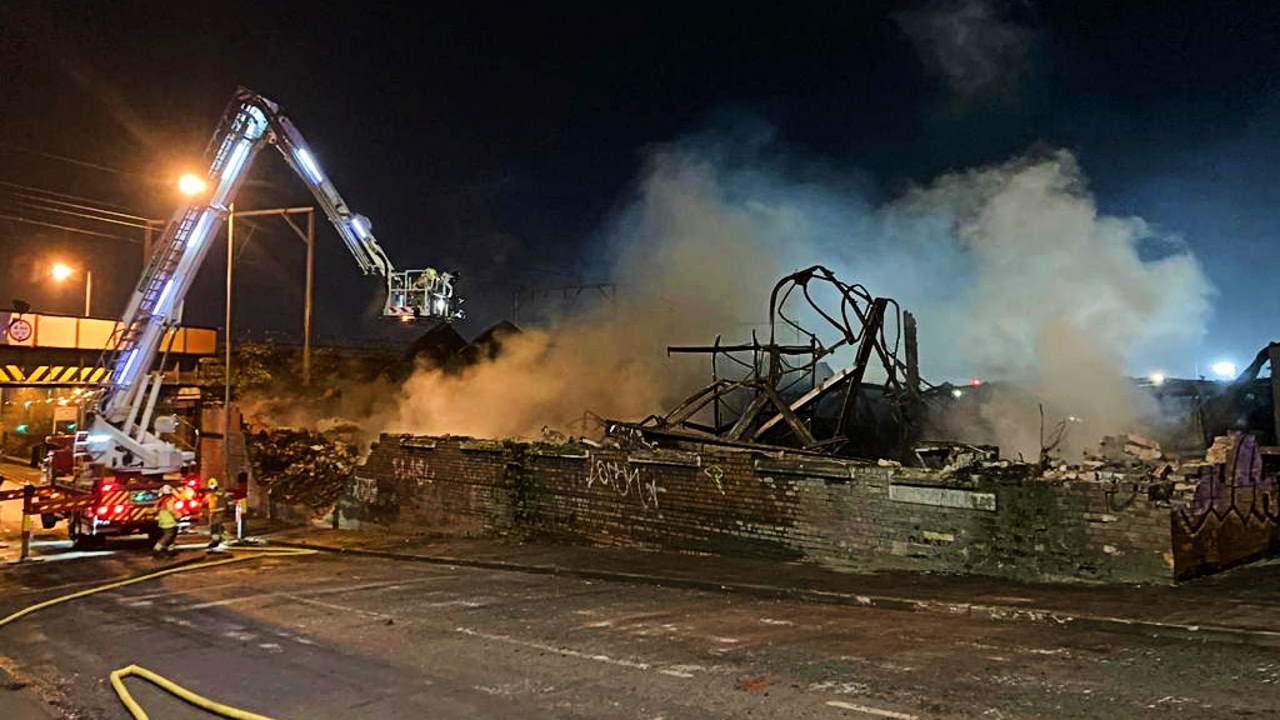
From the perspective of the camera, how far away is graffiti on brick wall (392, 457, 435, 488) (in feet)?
52.1

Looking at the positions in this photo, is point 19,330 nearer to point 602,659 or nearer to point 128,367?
point 128,367

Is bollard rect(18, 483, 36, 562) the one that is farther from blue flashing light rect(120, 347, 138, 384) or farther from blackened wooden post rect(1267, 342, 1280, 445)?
blackened wooden post rect(1267, 342, 1280, 445)

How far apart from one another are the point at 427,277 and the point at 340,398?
11614mm

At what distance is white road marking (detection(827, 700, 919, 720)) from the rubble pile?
45.1 ft

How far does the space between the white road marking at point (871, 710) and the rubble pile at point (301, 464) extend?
13751 millimetres

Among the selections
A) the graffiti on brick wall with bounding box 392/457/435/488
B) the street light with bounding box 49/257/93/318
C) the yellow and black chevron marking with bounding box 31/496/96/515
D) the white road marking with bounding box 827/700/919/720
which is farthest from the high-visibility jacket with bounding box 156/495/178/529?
the street light with bounding box 49/257/93/318

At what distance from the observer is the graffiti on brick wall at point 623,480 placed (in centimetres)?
1259

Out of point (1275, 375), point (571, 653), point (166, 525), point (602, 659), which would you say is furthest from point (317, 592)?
point (1275, 375)

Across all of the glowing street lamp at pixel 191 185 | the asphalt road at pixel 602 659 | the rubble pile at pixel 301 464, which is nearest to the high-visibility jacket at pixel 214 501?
the rubble pile at pixel 301 464

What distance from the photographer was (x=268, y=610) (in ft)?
30.1

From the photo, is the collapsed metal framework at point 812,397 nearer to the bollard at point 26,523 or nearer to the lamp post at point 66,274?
the bollard at point 26,523

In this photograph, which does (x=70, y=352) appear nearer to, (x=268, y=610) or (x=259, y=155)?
(x=259, y=155)

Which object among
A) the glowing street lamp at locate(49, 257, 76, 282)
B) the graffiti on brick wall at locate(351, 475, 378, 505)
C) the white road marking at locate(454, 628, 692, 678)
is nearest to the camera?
the white road marking at locate(454, 628, 692, 678)

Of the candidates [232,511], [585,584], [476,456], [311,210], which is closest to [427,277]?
[476,456]
